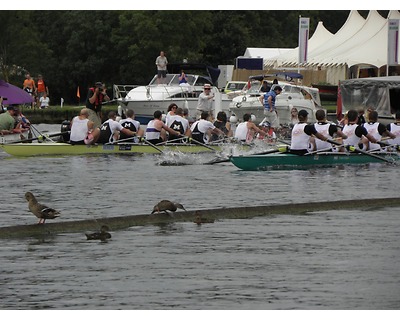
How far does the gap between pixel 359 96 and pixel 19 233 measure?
24.8 m

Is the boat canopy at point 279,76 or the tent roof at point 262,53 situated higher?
the tent roof at point 262,53

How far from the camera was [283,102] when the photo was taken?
38.8 metres

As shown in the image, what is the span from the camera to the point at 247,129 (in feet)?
87.9

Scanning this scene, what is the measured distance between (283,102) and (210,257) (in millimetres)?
26130

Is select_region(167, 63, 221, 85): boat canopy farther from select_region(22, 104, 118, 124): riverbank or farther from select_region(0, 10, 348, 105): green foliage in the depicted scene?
select_region(0, 10, 348, 105): green foliage

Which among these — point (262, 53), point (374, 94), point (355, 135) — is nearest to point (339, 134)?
point (355, 135)

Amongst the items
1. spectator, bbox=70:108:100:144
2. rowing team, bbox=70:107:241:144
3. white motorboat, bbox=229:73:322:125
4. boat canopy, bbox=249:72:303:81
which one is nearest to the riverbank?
boat canopy, bbox=249:72:303:81

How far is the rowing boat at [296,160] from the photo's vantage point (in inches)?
906

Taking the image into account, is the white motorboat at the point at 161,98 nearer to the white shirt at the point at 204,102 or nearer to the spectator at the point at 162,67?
the spectator at the point at 162,67

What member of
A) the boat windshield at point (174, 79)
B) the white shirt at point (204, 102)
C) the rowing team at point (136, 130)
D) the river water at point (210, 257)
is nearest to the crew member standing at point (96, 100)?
the rowing team at point (136, 130)

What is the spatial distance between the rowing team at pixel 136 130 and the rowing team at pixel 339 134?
3719mm

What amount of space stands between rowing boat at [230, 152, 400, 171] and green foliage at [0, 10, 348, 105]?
112 feet

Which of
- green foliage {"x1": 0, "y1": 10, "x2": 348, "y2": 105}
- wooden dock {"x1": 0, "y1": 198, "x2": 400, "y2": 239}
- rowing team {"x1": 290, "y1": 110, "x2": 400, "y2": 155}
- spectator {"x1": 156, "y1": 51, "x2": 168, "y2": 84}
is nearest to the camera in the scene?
wooden dock {"x1": 0, "y1": 198, "x2": 400, "y2": 239}

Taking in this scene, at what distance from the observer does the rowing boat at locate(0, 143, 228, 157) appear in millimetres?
26406
